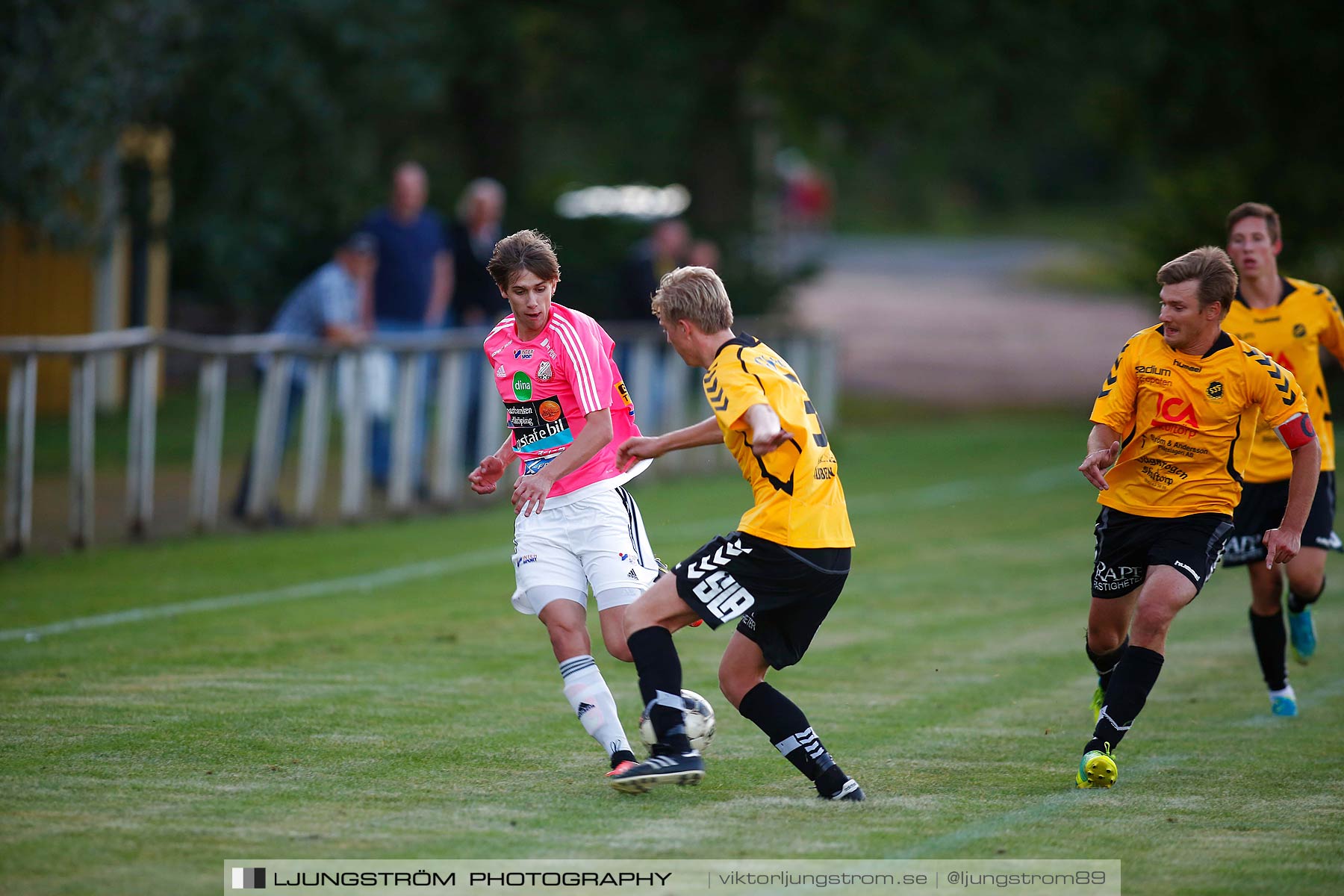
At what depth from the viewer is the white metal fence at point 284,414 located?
11.7 metres

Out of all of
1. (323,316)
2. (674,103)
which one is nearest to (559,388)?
(323,316)

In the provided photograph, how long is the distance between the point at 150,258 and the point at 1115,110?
43.8 feet

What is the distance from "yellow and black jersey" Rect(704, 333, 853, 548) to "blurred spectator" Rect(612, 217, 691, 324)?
1146 cm

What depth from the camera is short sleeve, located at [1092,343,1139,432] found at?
21.4 feet

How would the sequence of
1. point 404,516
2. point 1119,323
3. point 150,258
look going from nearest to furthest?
point 404,516, point 150,258, point 1119,323

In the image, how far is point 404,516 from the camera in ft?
48.0

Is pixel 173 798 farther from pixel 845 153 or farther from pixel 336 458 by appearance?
pixel 845 153

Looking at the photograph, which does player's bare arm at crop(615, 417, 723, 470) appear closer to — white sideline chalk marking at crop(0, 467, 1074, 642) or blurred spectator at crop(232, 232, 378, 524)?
white sideline chalk marking at crop(0, 467, 1074, 642)

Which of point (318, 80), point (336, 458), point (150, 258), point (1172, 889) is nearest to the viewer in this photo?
point (1172, 889)

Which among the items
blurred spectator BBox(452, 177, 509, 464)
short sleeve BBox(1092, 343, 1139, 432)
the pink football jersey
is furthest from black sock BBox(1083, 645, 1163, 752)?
blurred spectator BBox(452, 177, 509, 464)

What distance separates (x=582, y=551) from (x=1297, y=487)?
2.76 meters

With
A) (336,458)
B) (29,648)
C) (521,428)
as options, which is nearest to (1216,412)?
(521,428)

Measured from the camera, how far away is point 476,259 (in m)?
15.7

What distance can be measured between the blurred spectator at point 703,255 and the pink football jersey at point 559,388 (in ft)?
16.0
